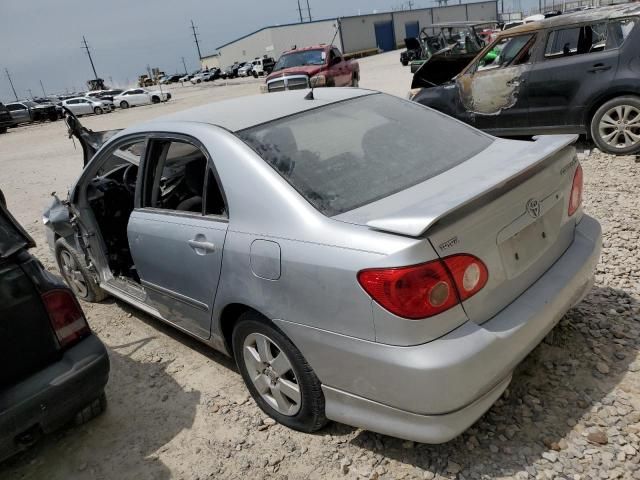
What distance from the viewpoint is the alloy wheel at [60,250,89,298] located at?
15.3 feet

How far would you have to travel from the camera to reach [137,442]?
2863 mm

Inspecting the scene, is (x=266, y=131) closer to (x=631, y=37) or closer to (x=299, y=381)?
(x=299, y=381)

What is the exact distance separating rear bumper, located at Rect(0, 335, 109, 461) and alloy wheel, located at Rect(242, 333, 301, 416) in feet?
2.69

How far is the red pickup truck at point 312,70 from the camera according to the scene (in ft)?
50.1

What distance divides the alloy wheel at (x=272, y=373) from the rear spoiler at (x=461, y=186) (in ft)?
2.89

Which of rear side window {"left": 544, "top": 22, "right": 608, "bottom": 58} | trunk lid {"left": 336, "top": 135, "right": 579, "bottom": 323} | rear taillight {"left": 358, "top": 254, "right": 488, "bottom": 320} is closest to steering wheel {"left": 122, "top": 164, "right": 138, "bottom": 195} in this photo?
trunk lid {"left": 336, "top": 135, "right": 579, "bottom": 323}

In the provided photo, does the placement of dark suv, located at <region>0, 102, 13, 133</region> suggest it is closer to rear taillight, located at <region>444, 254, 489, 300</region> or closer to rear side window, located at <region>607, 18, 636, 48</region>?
rear side window, located at <region>607, 18, 636, 48</region>

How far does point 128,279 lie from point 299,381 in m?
2.36

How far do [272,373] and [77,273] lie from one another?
9.52 ft

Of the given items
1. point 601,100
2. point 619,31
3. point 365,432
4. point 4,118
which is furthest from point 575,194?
point 4,118

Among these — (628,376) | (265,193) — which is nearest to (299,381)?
(265,193)

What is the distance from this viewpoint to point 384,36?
6494 cm

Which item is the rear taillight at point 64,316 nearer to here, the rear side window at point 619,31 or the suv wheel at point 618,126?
the suv wheel at point 618,126

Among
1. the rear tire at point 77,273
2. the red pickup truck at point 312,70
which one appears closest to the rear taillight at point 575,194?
the rear tire at point 77,273
